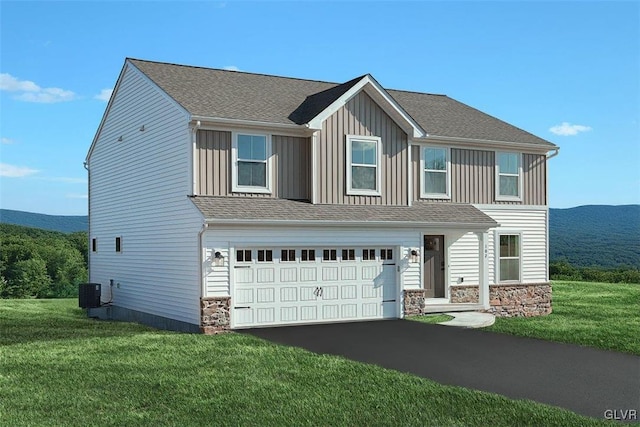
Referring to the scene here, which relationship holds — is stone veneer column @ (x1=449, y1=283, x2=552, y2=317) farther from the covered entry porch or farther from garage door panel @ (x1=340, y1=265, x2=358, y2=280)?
garage door panel @ (x1=340, y1=265, x2=358, y2=280)

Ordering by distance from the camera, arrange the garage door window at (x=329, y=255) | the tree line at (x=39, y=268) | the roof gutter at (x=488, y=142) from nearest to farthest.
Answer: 1. the garage door window at (x=329, y=255)
2. the roof gutter at (x=488, y=142)
3. the tree line at (x=39, y=268)

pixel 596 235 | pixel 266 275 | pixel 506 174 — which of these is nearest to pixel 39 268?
pixel 266 275

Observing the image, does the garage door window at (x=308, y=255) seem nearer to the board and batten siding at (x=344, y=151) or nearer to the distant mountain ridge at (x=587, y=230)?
the board and batten siding at (x=344, y=151)

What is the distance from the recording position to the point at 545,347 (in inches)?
627

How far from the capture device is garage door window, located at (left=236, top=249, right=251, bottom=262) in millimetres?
18734

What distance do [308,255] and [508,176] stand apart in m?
8.72

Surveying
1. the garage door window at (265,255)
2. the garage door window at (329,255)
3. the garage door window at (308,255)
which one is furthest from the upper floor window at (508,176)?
the garage door window at (265,255)

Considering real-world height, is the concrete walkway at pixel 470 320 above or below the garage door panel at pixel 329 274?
below

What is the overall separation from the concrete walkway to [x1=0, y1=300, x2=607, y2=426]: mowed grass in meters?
6.12

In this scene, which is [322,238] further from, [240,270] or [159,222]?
[159,222]

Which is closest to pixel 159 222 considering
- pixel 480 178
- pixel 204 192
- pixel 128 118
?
pixel 204 192

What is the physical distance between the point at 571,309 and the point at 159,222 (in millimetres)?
14598

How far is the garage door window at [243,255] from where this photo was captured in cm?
1873

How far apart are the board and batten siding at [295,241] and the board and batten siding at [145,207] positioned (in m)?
0.41
